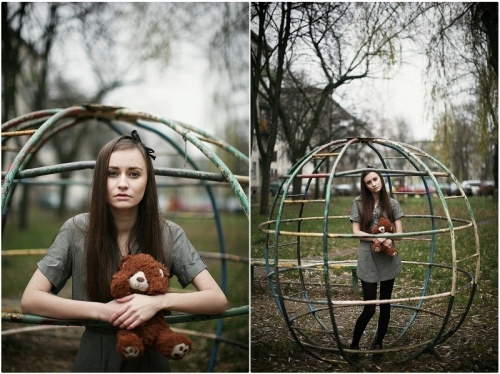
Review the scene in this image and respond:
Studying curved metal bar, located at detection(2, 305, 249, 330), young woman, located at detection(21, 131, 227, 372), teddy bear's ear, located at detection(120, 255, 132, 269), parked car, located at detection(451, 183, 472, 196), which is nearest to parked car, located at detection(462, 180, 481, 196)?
parked car, located at detection(451, 183, 472, 196)

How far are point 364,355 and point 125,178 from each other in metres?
1.51

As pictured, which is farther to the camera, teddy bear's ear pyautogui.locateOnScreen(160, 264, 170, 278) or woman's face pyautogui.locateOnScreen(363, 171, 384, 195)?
woman's face pyautogui.locateOnScreen(363, 171, 384, 195)

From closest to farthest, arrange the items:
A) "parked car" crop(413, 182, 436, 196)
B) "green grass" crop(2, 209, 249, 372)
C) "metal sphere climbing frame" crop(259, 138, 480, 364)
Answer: "metal sphere climbing frame" crop(259, 138, 480, 364)
"parked car" crop(413, 182, 436, 196)
"green grass" crop(2, 209, 249, 372)

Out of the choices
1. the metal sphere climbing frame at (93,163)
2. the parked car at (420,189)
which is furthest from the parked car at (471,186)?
the metal sphere climbing frame at (93,163)

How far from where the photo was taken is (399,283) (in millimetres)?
2812

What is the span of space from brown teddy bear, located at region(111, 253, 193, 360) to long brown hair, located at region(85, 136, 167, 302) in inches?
4.6

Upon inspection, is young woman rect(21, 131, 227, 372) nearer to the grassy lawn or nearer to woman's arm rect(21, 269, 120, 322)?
woman's arm rect(21, 269, 120, 322)

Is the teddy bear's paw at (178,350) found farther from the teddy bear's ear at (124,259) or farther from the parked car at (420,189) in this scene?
the parked car at (420,189)

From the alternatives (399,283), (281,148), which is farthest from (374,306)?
(281,148)

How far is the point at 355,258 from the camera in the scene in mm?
2828

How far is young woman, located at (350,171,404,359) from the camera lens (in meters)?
2.62

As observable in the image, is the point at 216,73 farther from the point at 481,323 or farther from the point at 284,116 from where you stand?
the point at 481,323

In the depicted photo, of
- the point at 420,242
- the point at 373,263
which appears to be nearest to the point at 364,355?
the point at 373,263

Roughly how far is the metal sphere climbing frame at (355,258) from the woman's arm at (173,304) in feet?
1.81
